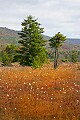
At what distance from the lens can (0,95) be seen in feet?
36.3

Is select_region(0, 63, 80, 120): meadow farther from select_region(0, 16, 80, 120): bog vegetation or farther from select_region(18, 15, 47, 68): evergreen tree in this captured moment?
select_region(18, 15, 47, 68): evergreen tree

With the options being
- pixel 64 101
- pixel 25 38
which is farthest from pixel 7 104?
pixel 25 38

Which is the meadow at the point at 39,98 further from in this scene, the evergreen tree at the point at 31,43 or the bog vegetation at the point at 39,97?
the evergreen tree at the point at 31,43

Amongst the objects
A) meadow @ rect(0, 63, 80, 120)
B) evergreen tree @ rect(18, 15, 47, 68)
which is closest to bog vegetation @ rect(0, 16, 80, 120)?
meadow @ rect(0, 63, 80, 120)

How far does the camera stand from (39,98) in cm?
1059

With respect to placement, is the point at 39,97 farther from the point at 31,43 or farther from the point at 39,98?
the point at 31,43

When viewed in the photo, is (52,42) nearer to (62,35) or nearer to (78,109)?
(62,35)

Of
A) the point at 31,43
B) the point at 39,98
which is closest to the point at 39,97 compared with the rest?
the point at 39,98

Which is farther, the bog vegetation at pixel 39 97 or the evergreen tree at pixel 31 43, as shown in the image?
the evergreen tree at pixel 31 43

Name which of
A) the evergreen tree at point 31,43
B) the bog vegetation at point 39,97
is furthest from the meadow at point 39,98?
the evergreen tree at point 31,43

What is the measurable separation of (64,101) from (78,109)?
3.43ft

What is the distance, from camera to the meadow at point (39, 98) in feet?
30.0

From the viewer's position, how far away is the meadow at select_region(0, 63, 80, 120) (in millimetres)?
9133

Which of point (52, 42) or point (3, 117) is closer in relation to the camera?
point (3, 117)
